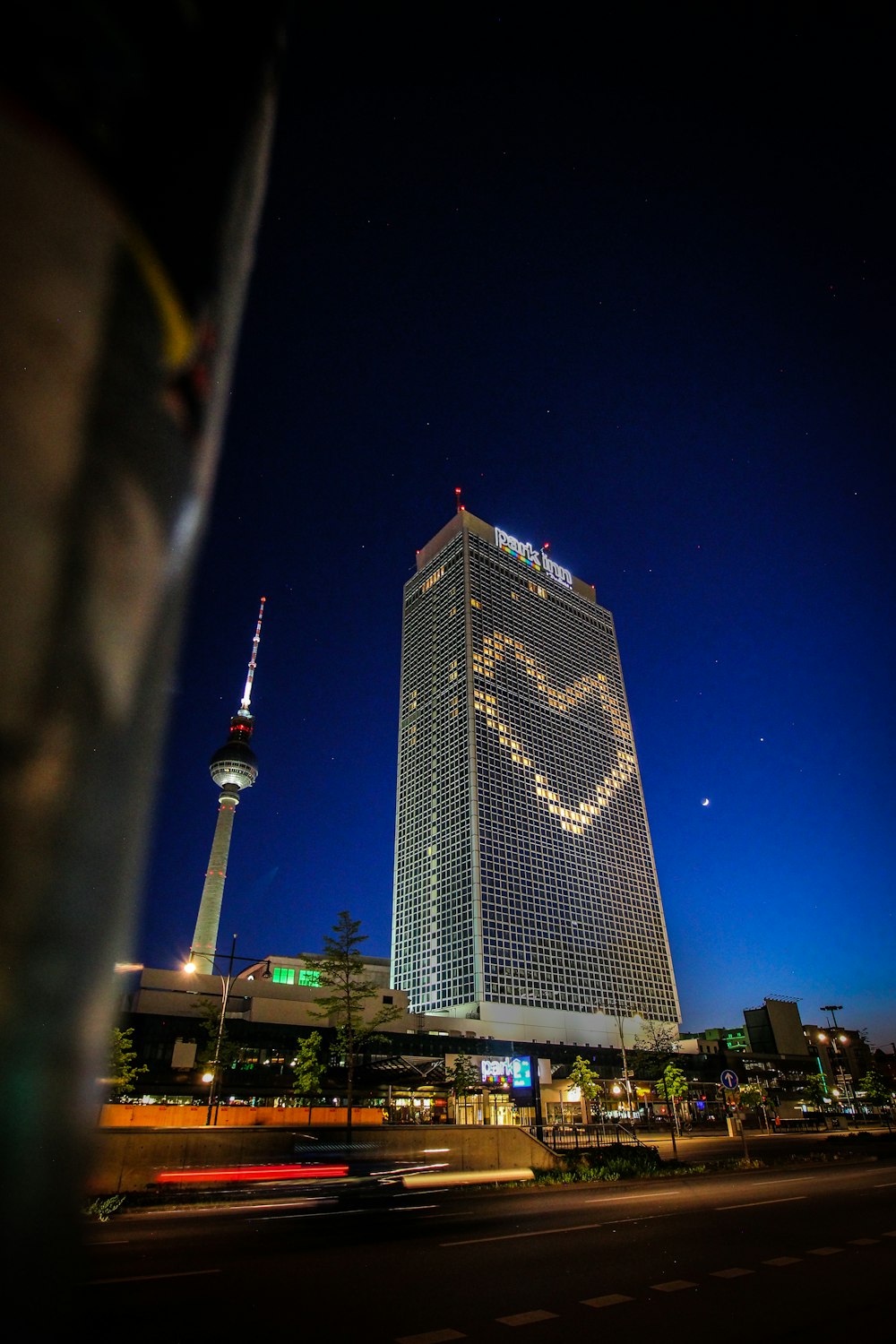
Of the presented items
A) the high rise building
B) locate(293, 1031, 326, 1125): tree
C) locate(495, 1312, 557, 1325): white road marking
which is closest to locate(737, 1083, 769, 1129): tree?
the high rise building

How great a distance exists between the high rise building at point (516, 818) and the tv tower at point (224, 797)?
26948mm

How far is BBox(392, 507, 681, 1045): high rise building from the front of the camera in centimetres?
9594

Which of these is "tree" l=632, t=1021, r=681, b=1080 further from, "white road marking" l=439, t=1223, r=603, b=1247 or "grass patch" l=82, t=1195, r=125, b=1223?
"grass patch" l=82, t=1195, r=125, b=1223

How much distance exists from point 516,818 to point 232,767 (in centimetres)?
4795

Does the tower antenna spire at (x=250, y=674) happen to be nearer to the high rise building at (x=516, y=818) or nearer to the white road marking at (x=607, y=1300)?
the high rise building at (x=516, y=818)

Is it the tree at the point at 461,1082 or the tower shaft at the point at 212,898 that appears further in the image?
the tower shaft at the point at 212,898

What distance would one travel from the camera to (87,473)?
1.00 metres

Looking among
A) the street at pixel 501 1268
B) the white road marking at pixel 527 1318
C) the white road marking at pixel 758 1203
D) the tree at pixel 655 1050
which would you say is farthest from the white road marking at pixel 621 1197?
the tree at pixel 655 1050

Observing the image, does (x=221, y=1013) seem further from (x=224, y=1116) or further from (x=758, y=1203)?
(x=758, y=1203)

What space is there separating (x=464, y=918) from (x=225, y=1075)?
43.4m

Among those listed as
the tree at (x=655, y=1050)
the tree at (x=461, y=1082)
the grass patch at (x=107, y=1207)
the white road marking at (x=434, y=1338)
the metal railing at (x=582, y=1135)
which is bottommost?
the white road marking at (x=434, y=1338)

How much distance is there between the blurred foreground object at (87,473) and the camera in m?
0.83

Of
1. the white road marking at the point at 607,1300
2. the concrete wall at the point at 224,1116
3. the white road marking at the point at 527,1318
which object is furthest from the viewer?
the concrete wall at the point at 224,1116

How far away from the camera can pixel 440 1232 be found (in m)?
12.9
